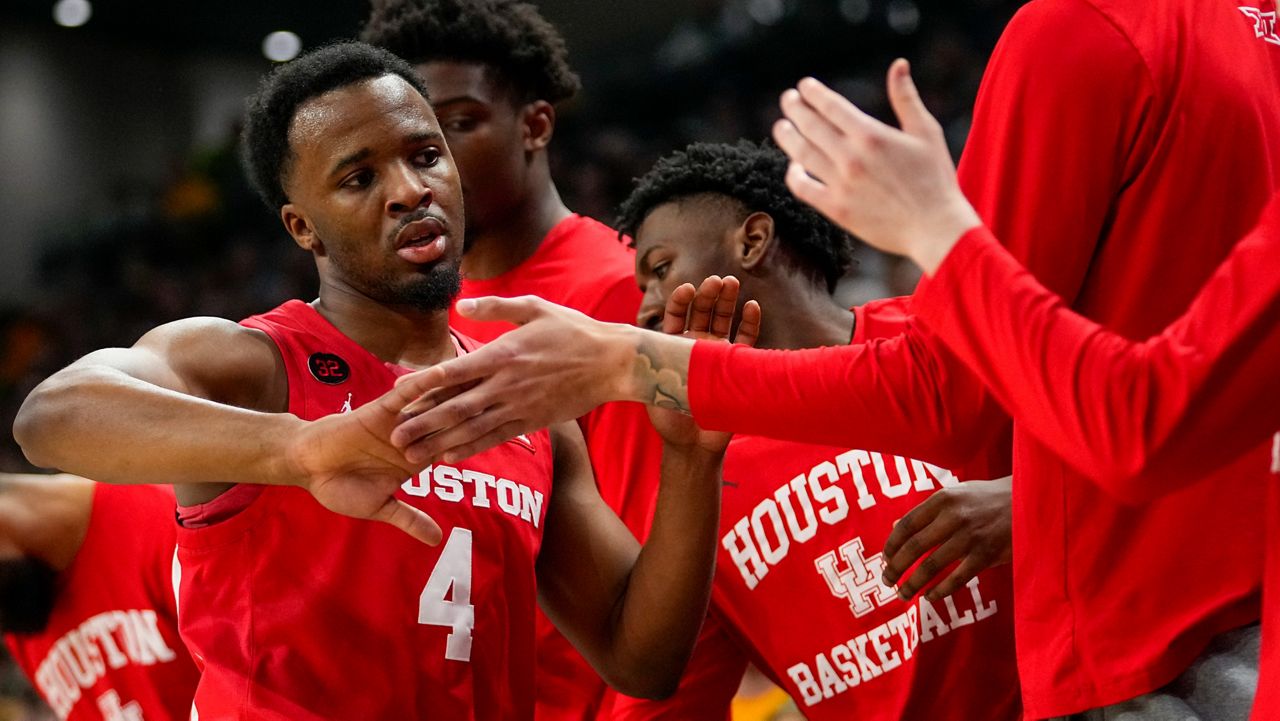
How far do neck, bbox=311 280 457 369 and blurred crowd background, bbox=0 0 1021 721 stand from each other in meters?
5.66

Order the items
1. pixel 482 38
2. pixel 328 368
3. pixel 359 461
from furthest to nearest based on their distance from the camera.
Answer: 1. pixel 482 38
2. pixel 328 368
3. pixel 359 461

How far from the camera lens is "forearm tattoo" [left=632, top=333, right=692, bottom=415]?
7.35ft

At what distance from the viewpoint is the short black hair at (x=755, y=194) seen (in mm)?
3709

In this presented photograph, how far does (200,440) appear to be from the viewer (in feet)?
7.91

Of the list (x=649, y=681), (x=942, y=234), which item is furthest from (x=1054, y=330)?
(x=649, y=681)

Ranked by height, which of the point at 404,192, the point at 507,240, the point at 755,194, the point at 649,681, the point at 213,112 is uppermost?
the point at 404,192

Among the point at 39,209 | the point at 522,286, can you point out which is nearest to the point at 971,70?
the point at 522,286

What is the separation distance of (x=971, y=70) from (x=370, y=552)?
6774 mm

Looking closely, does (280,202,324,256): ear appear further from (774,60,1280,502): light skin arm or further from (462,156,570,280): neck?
(774,60,1280,502): light skin arm

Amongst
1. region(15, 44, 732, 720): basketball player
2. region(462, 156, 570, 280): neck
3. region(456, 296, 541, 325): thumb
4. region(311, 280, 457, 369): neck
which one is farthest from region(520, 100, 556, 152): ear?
region(456, 296, 541, 325): thumb

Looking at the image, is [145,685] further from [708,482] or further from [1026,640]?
[1026,640]

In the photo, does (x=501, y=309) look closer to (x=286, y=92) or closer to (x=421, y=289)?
(x=421, y=289)

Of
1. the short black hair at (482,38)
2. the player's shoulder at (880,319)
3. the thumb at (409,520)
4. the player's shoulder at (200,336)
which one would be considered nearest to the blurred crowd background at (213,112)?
the short black hair at (482,38)

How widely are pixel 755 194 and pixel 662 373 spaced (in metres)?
1.53
